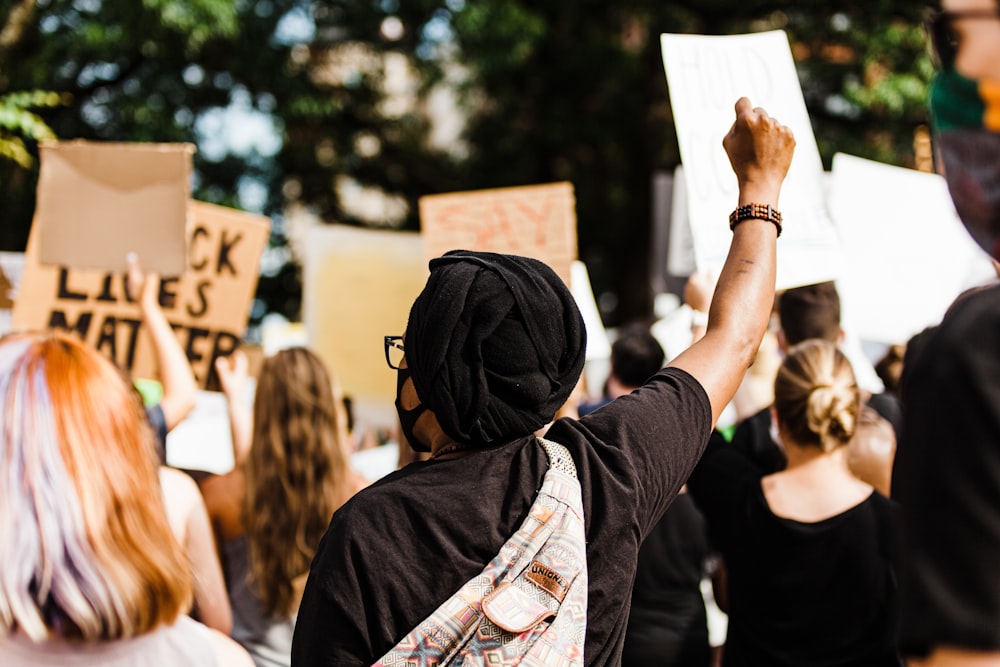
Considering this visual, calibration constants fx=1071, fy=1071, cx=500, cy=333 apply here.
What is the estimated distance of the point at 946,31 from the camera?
44.5 inches

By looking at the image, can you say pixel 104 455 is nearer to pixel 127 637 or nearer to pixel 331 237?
pixel 127 637

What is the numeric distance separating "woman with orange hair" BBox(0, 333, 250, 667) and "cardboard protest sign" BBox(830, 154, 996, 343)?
3.59m

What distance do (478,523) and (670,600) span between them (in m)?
2.30

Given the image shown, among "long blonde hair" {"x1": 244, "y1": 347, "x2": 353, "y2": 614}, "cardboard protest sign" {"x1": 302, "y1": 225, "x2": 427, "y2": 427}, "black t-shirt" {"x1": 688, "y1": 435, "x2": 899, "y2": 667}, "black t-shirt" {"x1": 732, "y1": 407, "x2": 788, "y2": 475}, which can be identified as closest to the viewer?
"black t-shirt" {"x1": 688, "y1": 435, "x2": 899, "y2": 667}

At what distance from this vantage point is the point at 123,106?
10.7 metres

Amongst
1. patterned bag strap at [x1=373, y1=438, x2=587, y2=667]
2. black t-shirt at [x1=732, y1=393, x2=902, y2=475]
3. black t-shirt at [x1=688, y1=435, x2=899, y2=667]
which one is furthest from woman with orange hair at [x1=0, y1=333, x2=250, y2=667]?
black t-shirt at [x1=732, y1=393, x2=902, y2=475]

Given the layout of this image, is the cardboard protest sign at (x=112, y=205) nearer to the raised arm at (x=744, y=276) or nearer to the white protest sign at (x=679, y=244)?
the white protest sign at (x=679, y=244)

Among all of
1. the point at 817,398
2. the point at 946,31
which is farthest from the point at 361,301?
the point at 946,31

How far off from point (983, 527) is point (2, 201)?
36.3ft

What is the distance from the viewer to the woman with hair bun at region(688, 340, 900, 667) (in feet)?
9.09

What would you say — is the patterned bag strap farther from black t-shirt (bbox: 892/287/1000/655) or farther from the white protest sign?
the white protest sign

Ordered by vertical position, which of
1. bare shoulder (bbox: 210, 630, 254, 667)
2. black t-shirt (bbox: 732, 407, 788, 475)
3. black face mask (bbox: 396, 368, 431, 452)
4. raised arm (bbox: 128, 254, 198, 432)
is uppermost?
black face mask (bbox: 396, 368, 431, 452)

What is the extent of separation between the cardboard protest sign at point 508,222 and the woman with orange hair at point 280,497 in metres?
0.84

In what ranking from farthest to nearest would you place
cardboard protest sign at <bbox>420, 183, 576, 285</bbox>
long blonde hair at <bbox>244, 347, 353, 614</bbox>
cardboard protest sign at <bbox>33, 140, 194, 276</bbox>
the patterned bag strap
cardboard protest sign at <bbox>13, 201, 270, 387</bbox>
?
cardboard protest sign at <bbox>13, 201, 270, 387</bbox> → cardboard protest sign at <bbox>33, 140, 194, 276</bbox> → cardboard protest sign at <bbox>420, 183, 576, 285</bbox> → long blonde hair at <bbox>244, 347, 353, 614</bbox> → the patterned bag strap
